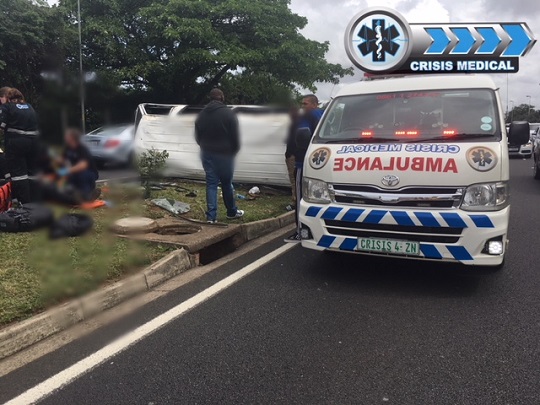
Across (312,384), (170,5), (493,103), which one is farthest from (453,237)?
(170,5)

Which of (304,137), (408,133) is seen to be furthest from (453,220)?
(304,137)

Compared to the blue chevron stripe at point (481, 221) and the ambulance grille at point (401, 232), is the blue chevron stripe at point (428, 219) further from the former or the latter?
the blue chevron stripe at point (481, 221)

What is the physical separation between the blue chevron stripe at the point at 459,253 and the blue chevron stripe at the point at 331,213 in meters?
0.95

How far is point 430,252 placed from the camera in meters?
4.02

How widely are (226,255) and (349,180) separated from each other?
6.72 feet

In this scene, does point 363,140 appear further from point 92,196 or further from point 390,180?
point 92,196

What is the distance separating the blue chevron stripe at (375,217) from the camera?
4.08 m

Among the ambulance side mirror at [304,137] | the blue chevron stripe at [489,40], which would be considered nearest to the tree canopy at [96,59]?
the ambulance side mirror at [304,137]

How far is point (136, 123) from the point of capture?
2.97 ft

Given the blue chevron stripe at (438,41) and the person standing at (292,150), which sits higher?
the blue chevron stripe at (438,41)

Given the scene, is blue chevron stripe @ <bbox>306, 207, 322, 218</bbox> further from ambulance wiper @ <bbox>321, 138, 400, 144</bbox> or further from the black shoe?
the black shoe

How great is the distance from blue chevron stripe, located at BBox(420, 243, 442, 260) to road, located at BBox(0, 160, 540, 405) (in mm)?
377

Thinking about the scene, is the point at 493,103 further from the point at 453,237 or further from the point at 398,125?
the point at 453,237

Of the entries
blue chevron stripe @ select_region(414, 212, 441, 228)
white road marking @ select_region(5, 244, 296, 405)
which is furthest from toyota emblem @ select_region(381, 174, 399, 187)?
white road marking @ select_region(5, 244, 296, 405)
